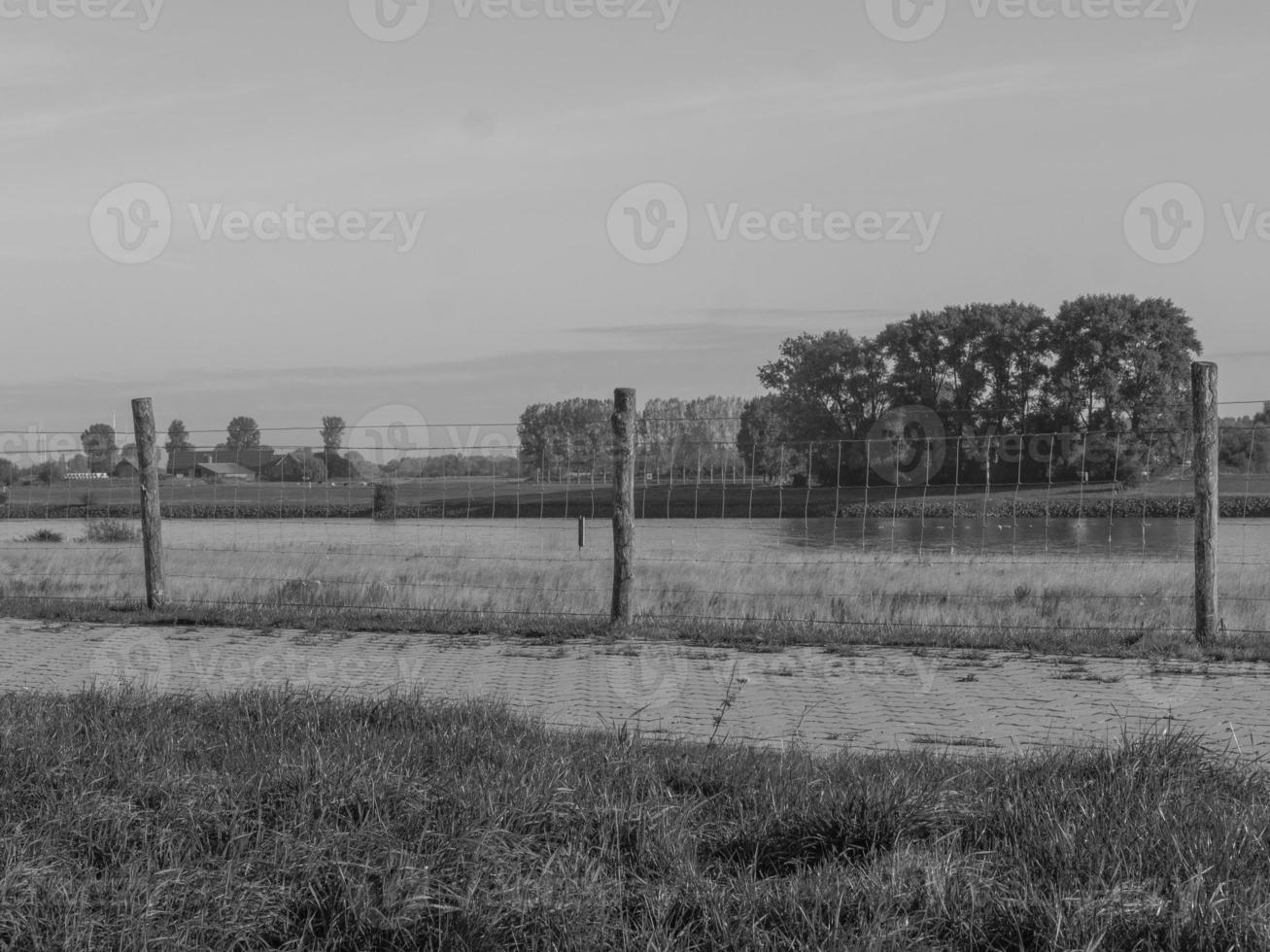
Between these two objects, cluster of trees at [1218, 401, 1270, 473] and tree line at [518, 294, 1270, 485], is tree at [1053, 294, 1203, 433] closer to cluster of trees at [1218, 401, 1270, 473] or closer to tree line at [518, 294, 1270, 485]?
tree line at [518, 294, 1270, 485]

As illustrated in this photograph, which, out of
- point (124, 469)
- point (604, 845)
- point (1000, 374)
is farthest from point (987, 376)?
point (604, 845)

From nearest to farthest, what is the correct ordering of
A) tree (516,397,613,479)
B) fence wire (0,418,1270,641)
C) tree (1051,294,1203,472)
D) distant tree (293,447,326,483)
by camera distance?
1. fence wire (0,418,1270,641)
2. tree (516,397,613,479)
3. distant tree (293,447,326,483)
4. tree (1051,294,1203,472)

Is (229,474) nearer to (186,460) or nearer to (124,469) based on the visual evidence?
(186,460)

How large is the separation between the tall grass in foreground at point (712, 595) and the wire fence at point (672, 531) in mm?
68

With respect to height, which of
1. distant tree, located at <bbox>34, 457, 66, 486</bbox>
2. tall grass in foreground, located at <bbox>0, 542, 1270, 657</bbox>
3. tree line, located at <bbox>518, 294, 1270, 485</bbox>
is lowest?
tall grass in foreground, located at <bbox>0, 542, 1270, 657</bbox>

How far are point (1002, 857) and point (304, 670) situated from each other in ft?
25.2

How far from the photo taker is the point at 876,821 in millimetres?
5391

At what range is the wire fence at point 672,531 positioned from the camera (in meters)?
15.1

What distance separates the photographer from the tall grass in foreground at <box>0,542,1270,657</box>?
13.2 metres

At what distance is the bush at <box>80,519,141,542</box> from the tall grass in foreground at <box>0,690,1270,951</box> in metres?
30.9

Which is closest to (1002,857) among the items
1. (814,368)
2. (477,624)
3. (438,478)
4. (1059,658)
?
(1059,658)

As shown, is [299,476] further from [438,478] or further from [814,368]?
[814,368]

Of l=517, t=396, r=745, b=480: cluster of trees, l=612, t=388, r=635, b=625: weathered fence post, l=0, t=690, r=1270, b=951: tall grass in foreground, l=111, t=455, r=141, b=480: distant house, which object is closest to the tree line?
l=111, t=455, r=141, b=480: distant house

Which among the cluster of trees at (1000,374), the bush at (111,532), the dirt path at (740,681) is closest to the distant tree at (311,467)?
the dirt path at (740,681)
